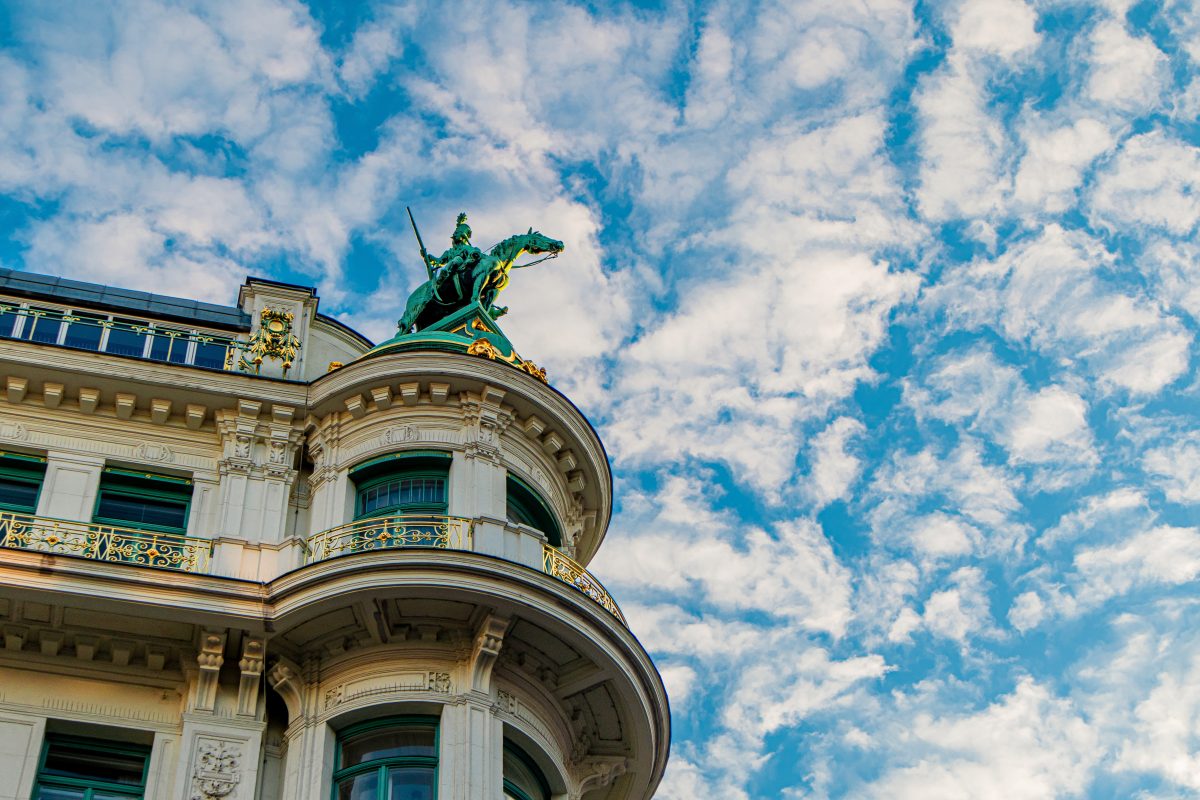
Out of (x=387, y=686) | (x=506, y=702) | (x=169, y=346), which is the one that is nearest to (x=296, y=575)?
(x=387, y=686)

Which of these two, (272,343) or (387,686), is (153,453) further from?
(387,686)

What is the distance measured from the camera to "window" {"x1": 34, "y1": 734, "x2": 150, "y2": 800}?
22375 millimetres

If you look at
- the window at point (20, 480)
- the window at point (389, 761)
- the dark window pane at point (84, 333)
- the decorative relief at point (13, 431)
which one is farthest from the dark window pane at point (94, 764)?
the dark window pane at point (84, 333)

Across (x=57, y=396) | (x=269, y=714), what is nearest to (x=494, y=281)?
(x=57, y=396)

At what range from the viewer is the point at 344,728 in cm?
2331

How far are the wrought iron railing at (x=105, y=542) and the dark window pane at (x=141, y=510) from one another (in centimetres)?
111

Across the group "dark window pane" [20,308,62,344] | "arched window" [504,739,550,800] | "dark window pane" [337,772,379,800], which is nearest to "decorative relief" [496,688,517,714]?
"arched window" [504,739,550,800]

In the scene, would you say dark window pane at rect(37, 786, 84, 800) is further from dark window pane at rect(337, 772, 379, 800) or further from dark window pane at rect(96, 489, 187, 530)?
dark window pane at rect(96, 489, 187, 530)

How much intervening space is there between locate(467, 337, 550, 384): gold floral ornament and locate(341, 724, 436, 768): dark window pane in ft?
24.1

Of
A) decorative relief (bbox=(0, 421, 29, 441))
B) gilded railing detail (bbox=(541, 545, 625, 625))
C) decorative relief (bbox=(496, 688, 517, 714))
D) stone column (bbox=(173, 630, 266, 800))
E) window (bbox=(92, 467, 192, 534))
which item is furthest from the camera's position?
decorative relief (bbox=(0, 421, 29, 441))

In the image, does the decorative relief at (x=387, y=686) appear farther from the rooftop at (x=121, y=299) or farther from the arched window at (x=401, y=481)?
the rooftop at (x=121, y=299)

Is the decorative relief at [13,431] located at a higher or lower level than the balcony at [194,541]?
higher

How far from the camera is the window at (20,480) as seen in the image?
85.0 ft

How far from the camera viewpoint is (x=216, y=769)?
22.4 meters
